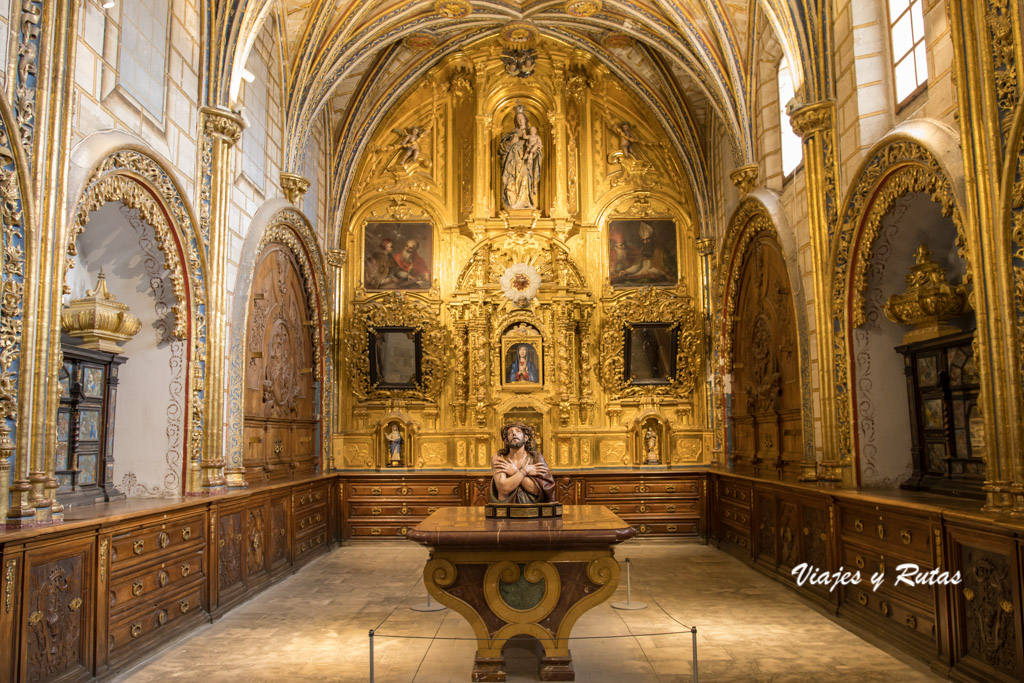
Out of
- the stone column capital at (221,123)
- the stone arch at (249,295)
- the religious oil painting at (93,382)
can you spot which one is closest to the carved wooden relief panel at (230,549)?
the stone arch at (249,295)

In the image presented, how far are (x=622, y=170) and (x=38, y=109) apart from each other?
422 inches

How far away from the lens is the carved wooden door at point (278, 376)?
10359mm

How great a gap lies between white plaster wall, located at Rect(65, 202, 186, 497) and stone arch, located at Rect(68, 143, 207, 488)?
9 centimetres

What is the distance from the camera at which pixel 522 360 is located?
553 inches

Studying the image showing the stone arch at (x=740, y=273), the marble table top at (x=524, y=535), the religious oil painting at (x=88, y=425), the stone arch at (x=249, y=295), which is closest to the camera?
the marble table top at (x=524, y=535)

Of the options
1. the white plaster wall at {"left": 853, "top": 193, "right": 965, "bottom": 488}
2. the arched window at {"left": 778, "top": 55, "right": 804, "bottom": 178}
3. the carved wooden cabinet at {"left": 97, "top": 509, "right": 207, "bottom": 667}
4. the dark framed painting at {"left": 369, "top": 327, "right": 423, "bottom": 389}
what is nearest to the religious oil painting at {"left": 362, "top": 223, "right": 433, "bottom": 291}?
the dark framed painting at {"left": 369, "top": 327, "right": 423, "bottom": 389}

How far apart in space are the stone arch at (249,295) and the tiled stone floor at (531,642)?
2044 mm

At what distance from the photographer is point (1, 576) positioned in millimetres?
4844

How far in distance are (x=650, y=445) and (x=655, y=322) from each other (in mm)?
2166

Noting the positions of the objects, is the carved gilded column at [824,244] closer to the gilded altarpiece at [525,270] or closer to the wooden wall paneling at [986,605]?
the wooden wall paneling at [986,605]

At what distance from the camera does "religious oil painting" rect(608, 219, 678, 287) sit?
14.5 meters

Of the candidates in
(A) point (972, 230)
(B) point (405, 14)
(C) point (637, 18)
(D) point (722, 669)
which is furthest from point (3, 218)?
(C) point (637, 18)

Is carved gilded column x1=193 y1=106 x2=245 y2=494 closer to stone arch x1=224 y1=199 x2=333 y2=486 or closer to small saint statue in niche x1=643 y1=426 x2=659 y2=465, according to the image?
stone arch x1=224 y1=199 x2=333 y2=486

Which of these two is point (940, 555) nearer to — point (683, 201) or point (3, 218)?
point (3, 218)
